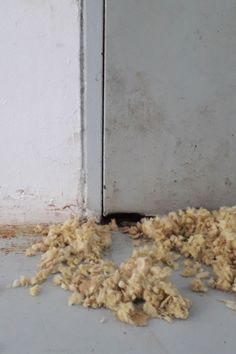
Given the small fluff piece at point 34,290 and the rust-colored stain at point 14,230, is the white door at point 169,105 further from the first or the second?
the small fluff piece at point 34,290

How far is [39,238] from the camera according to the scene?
8.54 ft

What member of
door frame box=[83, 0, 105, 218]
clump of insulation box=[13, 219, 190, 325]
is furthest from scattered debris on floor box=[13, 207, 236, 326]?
door frame box=[83, 0, 105, 218]

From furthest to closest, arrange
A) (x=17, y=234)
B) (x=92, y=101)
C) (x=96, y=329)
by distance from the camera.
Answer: (x=17, y=234) < (x=92, y=101) < (x=96, y=329)

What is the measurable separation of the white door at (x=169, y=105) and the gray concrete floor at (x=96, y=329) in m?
0.67

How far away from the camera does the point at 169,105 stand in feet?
8.35

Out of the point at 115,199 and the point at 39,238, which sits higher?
the point at 115,199

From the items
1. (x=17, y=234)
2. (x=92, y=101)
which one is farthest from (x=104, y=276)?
(x=92, y=101)

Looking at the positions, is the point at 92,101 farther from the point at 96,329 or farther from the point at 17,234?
the point at 96,329

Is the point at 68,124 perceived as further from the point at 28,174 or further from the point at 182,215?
the point at 182,215

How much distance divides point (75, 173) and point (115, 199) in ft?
0.79

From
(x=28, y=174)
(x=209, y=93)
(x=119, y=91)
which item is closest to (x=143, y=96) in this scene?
(x=119, y=91)

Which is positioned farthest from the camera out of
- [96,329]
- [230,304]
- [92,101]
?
[92,101]

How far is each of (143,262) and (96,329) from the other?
334 mm

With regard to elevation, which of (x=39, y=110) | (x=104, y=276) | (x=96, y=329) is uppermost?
(x=39, y=110)
